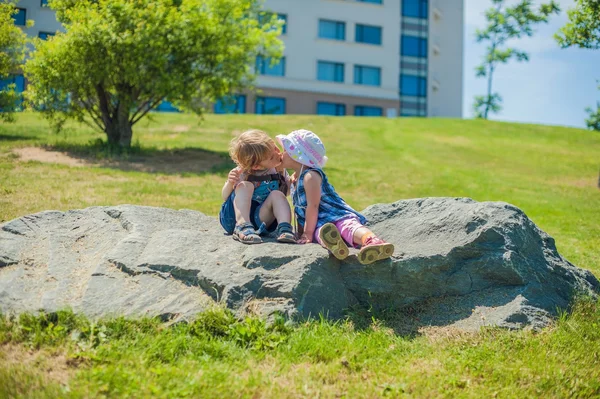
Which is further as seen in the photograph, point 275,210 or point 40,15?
point 40,15

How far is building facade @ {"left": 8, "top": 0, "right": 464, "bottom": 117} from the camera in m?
44.4

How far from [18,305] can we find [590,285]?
5.09 metres

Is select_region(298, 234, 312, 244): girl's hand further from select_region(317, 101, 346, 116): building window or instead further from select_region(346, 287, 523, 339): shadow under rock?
select_region(317, 101, 346, 116): building window

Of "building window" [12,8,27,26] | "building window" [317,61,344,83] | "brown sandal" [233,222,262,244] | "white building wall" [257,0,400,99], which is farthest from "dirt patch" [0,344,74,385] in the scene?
"building window" [317,61,344,83]

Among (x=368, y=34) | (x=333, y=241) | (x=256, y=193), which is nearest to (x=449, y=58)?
(x=368, y=34)

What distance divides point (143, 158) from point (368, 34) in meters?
33.6

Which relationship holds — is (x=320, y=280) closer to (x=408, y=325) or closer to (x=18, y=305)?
(x=408, y=325)

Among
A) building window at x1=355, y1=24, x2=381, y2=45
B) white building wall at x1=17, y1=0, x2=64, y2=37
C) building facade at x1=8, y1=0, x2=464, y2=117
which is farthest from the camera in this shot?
building window at x1=355, y1=24, x2=381, y2=45

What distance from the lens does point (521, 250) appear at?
18.7 ft

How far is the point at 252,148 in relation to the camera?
19.1 feet

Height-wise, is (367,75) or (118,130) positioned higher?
(367,75)

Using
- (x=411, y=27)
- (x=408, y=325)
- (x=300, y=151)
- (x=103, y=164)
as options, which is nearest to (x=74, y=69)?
(x=103, y=164)

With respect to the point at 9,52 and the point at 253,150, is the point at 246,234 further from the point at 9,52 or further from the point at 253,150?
the point at 9,52

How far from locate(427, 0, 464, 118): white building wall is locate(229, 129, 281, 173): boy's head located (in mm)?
49163
